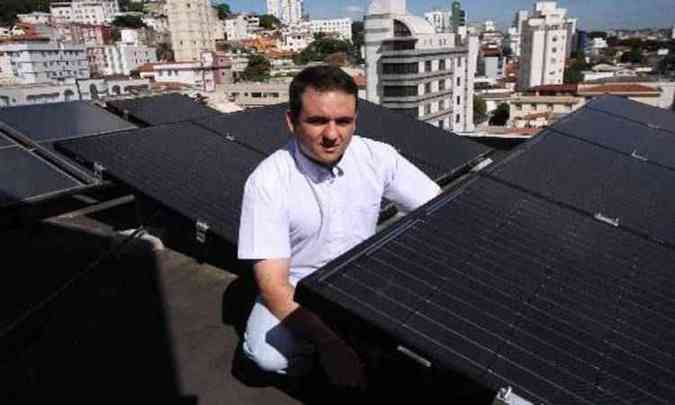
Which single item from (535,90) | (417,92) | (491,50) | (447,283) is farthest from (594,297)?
(491,50)

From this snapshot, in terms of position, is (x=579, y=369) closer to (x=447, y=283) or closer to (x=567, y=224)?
(x=447, y=283)

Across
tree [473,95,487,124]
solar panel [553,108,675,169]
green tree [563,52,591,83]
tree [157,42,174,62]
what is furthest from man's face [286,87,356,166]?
tree [157,42,174,62]

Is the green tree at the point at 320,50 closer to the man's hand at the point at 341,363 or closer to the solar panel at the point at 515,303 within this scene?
the solar panel at the point at 515,303

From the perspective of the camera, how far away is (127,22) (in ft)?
506

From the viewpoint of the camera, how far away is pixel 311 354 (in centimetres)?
322

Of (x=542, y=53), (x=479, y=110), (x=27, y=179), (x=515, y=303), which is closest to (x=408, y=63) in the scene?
(x=479, y=110)

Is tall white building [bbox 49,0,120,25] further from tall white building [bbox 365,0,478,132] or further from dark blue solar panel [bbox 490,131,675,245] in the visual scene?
dark blue solar panel [bbox 490,131,675,245]

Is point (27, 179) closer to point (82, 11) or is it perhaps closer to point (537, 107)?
point (537, 107)

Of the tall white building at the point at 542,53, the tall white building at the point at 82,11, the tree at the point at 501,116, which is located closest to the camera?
the tree at the point at 501,116

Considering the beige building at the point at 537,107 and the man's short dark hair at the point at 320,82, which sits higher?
the man's short dark hair at the point at 320,82

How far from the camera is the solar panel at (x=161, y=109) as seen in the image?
11.2m

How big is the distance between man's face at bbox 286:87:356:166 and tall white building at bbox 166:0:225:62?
378 feet

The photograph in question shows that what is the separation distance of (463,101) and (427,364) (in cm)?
6765

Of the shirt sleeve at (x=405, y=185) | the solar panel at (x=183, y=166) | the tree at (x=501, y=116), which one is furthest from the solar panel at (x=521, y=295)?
the tree at (x=501, y=116)
